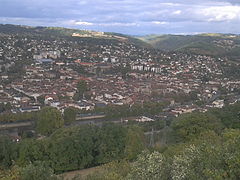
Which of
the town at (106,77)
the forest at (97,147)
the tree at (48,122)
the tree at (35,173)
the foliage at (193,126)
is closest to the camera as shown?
the tree at (35,173)

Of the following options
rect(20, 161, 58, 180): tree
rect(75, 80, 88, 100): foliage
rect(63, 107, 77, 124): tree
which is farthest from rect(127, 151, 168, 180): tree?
rect(75, 80, 88, 100): foliage

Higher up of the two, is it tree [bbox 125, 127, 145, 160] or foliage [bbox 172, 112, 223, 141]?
foliage [bbox 172, 112, 223, 141]

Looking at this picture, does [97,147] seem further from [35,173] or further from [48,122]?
[35,173]

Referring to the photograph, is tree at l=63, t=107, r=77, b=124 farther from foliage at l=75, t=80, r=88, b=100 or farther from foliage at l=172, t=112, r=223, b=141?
foliage at l=75, t=80, r=88, b=100

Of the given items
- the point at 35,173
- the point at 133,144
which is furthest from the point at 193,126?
the point at 35,173

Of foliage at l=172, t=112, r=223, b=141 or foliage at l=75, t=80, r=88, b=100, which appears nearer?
foliage at l=172, t=112, r=223, b=141

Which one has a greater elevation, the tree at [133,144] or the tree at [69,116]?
the tree at [133,144]

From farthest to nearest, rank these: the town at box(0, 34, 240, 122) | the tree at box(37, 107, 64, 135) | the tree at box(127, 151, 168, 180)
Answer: the town at box(0, 34, 240, 122), the tree at box(37, 107, 64, 135), the tree at box(127, 151, 168, 180)

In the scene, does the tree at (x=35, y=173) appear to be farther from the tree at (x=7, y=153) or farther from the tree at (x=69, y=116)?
the tree at (x=69, y=116)

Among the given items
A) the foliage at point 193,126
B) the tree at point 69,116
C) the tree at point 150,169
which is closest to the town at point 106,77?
the tree at point 69,116

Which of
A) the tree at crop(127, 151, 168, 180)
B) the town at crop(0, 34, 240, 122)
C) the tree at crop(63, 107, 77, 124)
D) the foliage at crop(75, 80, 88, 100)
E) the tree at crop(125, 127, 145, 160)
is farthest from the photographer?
the foliage at crop(75, 80, 88, 100)
